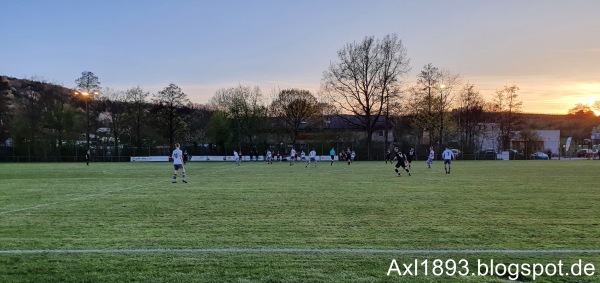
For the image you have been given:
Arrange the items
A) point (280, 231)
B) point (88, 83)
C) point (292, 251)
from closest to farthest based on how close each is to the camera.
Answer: point (292, 251)
point (280, 231)
point (88, 83)

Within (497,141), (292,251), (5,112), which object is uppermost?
(5,112)

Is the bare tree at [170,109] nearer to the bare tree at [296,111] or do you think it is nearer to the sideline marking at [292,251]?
the bare tree at [296,111]

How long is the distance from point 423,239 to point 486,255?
1269 millimetres

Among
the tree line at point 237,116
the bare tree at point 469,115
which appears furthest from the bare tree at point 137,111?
the bare tree at point 469,115

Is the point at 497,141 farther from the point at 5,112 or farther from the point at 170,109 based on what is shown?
the point at 5,112

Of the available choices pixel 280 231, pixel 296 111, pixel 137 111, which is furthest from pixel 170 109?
pixel 280 231

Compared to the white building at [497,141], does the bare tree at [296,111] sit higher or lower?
higher

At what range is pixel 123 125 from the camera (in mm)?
68188

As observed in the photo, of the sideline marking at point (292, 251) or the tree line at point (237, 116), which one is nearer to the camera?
the sideline marking at point (292, 251)

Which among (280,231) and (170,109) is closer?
(280,231)

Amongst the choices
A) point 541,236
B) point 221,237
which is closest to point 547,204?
point 541,236

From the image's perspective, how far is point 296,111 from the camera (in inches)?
2862

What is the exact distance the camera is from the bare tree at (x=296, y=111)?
72.6 meters

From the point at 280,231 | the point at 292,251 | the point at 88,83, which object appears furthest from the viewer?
the point at 88,83
